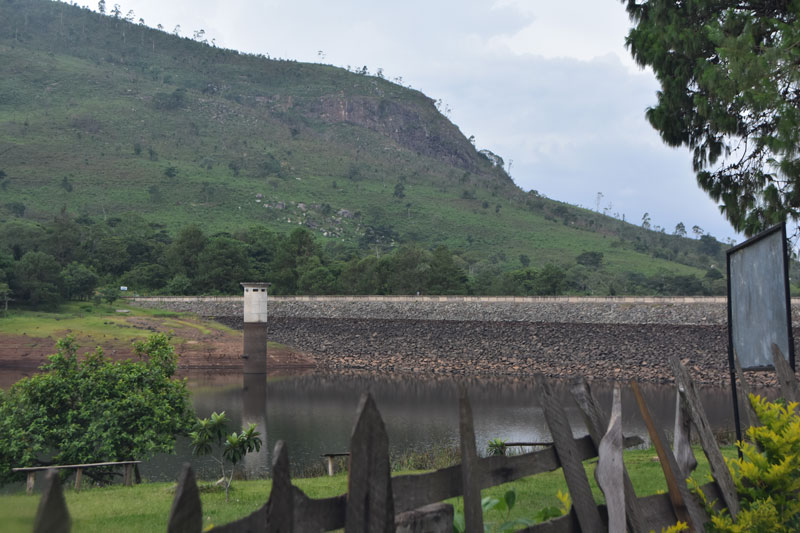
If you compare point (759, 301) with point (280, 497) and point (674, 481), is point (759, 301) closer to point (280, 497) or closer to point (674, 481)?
point (674, 481)

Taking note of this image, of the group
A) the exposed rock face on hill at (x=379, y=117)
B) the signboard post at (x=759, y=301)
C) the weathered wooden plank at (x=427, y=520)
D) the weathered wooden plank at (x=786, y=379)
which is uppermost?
the exposed rock face on hill at (x=379, y=117)

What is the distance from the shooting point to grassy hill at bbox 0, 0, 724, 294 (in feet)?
330

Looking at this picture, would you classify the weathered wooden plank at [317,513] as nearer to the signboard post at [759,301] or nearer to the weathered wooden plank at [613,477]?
the weathered wooden plank at [613,477]

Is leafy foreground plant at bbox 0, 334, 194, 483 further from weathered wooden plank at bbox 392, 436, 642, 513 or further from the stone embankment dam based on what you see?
the stone embankment dam

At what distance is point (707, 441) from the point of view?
400 centimetres

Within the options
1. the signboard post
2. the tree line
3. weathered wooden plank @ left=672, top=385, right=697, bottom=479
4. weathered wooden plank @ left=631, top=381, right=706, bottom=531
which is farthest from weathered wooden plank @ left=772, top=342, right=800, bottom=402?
the tree line

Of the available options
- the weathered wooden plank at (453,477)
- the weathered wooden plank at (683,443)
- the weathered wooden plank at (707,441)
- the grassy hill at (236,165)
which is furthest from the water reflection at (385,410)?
the grassy hill at (236,165)

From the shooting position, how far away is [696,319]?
4394 centimetres

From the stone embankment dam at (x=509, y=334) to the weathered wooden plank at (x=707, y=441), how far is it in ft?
124

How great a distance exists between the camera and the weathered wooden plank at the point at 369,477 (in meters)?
2.35

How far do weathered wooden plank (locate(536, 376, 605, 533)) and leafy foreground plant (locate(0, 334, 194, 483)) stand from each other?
13.3 metres

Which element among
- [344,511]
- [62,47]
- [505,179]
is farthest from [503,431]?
[62,47]

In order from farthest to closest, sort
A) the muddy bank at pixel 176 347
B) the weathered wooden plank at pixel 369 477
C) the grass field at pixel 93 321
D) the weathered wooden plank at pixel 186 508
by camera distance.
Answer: the grass field at pixel 93 321 → the muddy bank at pixel 176 347 → the weathered wooden plank at pixel 369 477 → the weathered wooden plank at pixel 186 508

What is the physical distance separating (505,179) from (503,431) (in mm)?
175421
